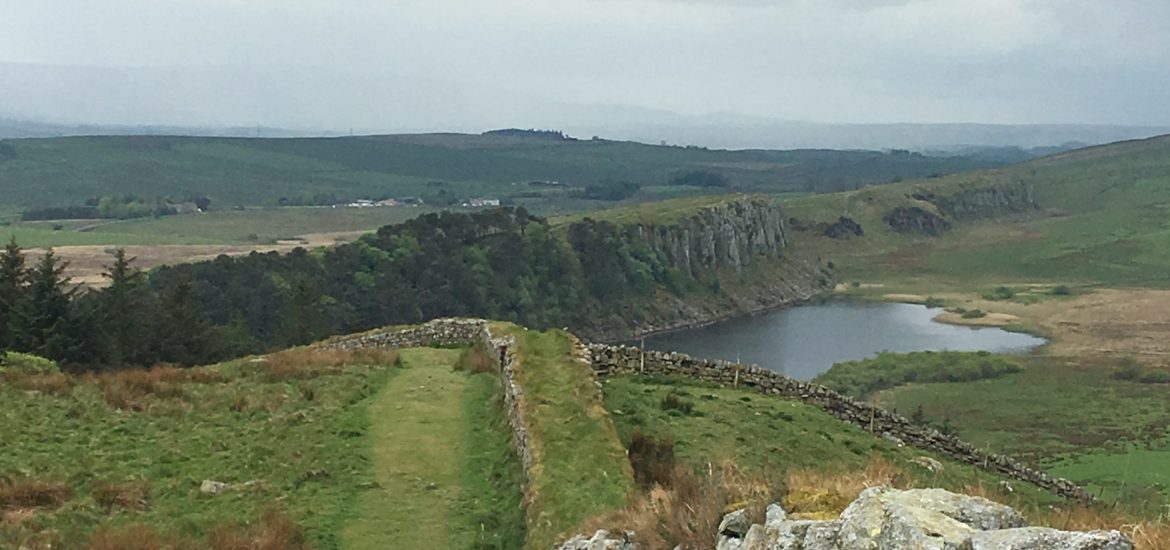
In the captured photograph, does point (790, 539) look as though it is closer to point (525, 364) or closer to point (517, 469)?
point (517, 469)

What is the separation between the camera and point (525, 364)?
18875mm

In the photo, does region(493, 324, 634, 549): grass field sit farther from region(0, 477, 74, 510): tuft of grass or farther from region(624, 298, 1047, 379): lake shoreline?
region(624, 298, 1047, 379): lake shoreline

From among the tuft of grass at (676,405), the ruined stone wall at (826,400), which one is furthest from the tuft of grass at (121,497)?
the ruined stone wall at (826,400)

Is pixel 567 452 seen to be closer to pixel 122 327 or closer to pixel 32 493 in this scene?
pixel 32 493

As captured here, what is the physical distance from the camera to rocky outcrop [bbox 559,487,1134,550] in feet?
18.7

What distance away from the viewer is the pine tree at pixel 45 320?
29812 millimetres

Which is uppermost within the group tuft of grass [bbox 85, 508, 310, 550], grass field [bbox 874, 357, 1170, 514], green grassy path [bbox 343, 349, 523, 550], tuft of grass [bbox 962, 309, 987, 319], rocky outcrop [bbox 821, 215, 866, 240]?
tuft of grass [bbox 85, 508, 310, 550]

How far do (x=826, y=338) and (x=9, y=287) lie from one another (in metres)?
86.6

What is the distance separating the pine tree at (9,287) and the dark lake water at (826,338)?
200 feet

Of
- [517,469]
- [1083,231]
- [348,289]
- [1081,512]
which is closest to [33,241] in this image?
[348,289]

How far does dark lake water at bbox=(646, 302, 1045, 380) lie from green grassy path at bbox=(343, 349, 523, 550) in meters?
65.3

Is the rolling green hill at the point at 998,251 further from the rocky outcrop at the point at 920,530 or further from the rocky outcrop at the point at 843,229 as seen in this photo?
the rocky outcrop at the point at 920,530

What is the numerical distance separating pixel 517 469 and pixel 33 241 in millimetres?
141071

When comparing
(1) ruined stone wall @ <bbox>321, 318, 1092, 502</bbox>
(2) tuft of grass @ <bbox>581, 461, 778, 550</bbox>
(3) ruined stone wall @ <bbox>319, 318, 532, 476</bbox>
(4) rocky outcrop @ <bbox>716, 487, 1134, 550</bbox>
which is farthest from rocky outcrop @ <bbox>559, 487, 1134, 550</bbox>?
(3) ruined stone wall @ <bbox>319, 318, 532, 476</bbox>
